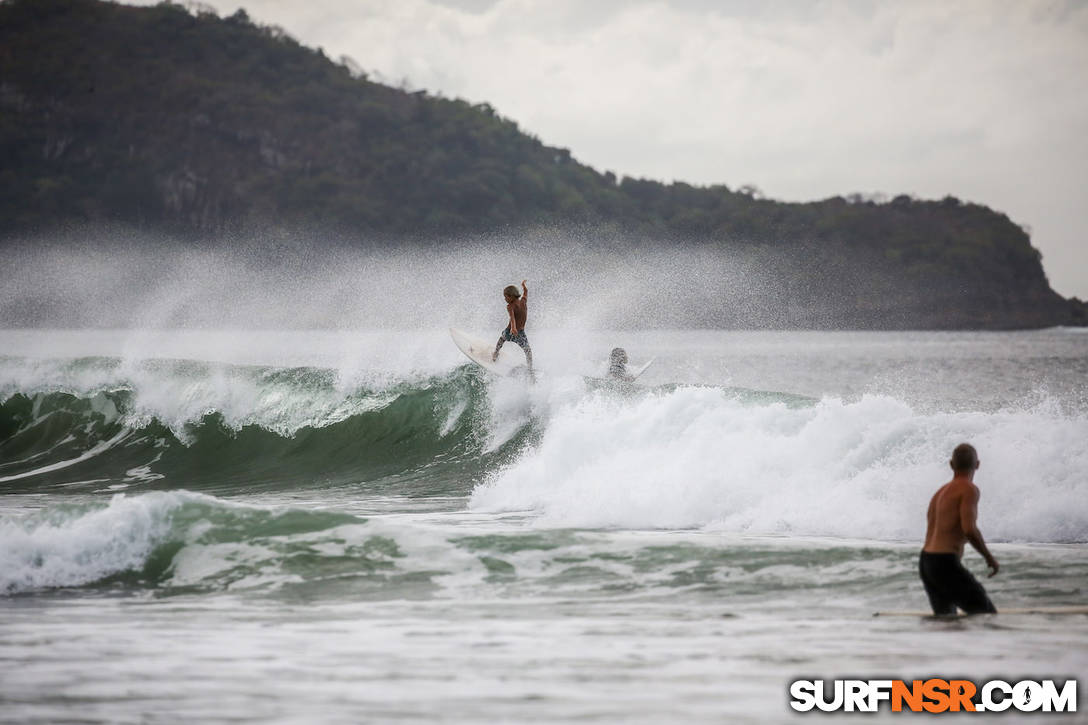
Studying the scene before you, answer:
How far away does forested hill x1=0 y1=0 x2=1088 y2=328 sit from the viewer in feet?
350

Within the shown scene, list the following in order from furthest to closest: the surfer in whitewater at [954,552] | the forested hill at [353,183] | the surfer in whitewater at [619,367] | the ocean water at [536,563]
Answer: the forested hill at [353,183]
the surfer in whitewater at [619,367]
the surfer in whitewater at [954,552]
the ocean water at [536,563]

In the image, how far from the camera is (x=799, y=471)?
40.5ft

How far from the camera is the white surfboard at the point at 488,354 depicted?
19.2 metres

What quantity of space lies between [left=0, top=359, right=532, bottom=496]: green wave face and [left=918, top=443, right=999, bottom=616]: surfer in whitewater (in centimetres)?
876

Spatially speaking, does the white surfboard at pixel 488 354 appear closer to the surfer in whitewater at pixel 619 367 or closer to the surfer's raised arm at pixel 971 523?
the surfer in whitewater at pixel 619 367

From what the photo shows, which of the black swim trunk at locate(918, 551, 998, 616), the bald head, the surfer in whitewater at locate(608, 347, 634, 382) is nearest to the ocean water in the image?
the black swim trunk at locate(918, 551, 998, 616)

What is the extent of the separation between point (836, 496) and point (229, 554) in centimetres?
559

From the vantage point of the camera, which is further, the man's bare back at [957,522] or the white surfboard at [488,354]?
the white surfboard at [488,354]

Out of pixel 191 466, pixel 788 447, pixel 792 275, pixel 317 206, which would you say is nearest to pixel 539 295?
pixel 792 275

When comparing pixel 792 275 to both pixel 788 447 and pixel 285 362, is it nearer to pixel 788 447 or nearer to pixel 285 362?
pixel 285 362

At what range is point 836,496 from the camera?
38.1ft

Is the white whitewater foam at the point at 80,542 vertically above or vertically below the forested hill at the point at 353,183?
below

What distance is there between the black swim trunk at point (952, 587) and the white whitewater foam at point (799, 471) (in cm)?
333

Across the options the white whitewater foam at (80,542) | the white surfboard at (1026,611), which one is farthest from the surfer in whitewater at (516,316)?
the white surfboard at (1026,611)
